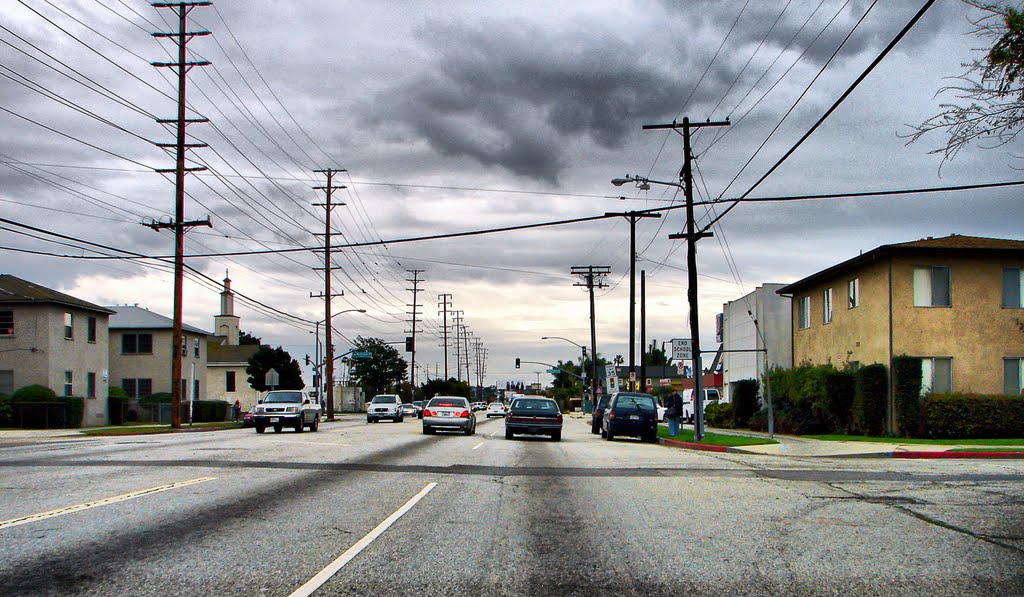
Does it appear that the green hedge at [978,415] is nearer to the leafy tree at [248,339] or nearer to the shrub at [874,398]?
the shrub at [874,398]

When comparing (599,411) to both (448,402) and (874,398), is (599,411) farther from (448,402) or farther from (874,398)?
(874,398)

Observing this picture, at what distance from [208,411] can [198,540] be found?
5506 centimetres

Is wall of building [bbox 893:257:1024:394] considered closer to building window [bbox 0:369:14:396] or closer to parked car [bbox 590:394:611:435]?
parked car [bbox 590:394:611:435]

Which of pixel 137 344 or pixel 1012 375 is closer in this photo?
pixel 1012 375

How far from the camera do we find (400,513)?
428 inches

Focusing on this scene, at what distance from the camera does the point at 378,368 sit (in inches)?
5182

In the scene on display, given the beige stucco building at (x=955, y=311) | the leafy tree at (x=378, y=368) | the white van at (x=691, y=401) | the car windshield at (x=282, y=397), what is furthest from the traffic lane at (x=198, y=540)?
the leafy tree at (x=378, y=368)

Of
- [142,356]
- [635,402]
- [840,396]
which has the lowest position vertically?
[635,402]

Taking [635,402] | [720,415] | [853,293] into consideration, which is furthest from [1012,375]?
[720,415]

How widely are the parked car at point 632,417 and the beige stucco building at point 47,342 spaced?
99.0 feet

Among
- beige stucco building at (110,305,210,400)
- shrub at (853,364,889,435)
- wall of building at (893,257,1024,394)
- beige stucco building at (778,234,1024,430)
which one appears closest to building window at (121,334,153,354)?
beige stucco building at (110,305,210,400)

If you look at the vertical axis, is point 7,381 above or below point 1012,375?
below

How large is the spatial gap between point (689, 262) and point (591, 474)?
14671mm

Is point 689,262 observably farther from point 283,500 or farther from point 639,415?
point 283,500
